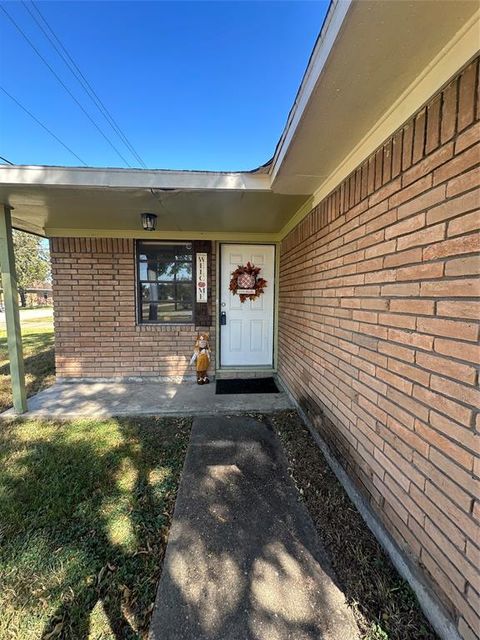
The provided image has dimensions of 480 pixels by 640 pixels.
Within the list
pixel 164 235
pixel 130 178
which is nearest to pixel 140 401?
pixel 164 235

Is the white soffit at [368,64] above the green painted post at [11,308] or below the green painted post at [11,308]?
above

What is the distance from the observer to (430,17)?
1.00m

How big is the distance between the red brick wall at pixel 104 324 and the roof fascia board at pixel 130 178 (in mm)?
1863

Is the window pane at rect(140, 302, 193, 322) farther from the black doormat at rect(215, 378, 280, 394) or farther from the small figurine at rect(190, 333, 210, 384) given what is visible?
the black doormat at rect(215, 378, 280, 394)

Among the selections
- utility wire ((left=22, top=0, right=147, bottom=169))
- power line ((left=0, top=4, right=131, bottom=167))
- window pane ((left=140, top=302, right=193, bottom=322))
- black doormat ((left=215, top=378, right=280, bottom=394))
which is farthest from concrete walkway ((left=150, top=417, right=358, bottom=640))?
power line ((left=0, top=4, right=131, bottom=167))

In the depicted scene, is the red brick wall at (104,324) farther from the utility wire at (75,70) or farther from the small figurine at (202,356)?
the utility wire at (75,70)

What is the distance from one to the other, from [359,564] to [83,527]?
1.62 metres

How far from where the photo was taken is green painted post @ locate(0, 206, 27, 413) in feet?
9.89

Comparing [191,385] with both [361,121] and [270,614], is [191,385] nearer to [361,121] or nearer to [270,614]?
[270,614]

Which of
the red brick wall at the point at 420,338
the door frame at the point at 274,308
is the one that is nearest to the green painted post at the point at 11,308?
the door frame at the point at 274,308

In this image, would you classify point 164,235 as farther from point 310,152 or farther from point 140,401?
point 310,152

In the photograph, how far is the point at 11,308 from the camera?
3123mm

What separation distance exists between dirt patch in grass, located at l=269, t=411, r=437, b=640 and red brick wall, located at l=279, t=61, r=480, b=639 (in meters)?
0.18

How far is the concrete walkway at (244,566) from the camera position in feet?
3.94
